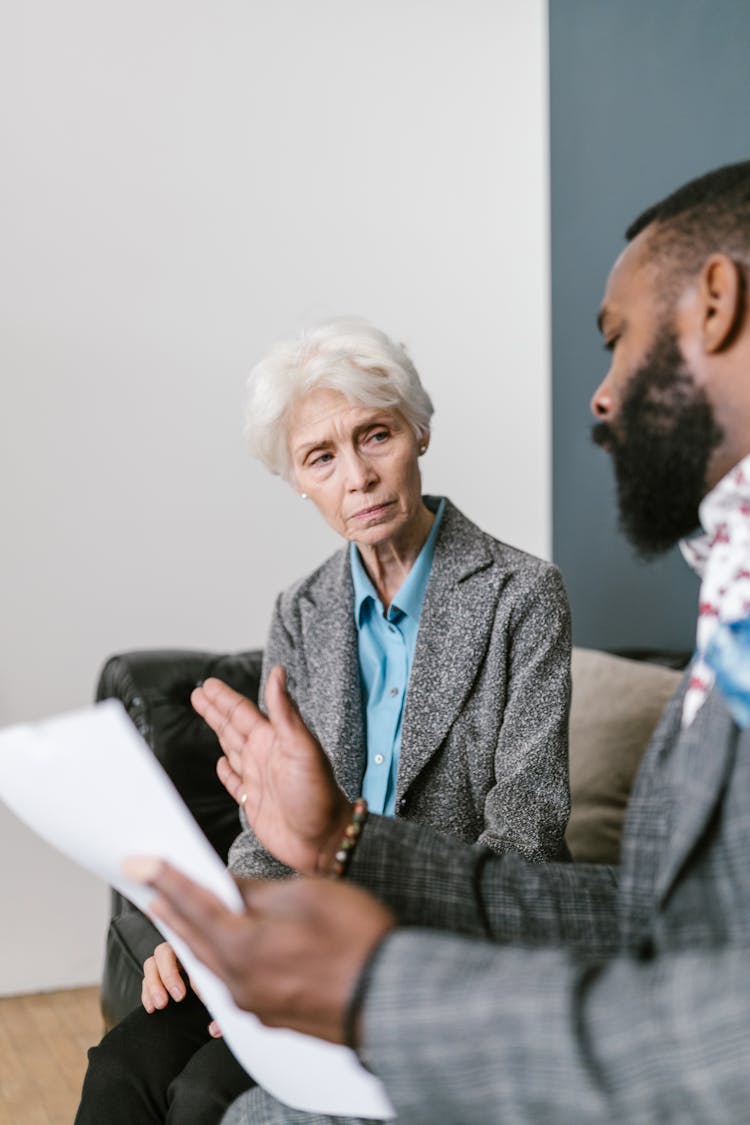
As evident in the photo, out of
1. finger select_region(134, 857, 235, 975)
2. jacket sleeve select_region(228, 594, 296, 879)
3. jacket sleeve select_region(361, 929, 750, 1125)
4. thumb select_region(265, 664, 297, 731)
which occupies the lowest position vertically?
jacket sleeve select_region(228, 594, 296, 879)

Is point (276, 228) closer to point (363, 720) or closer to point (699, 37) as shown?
point (699, 37)

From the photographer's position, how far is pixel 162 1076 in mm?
1494

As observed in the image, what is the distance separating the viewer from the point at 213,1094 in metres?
1.42

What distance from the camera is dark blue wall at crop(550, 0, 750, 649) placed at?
8.44ft

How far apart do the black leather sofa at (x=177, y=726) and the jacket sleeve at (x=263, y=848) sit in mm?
414

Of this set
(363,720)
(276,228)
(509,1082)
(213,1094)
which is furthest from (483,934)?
(276,228)

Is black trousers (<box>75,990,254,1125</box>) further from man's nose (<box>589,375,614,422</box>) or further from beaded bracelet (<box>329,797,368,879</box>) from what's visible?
man's nose (<box>589,375,614,422</box>)

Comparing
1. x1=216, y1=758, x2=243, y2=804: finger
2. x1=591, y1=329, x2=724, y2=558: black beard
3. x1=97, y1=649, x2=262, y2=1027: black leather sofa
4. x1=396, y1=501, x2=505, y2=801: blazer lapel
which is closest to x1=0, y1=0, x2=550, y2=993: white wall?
x1=97, y1=649, x2=262, y2=1027: black leather sofa

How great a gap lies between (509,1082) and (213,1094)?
76 centimetres

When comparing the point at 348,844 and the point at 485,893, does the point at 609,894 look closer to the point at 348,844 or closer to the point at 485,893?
the point at 485,893

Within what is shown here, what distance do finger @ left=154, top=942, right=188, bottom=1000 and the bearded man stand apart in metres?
0.34

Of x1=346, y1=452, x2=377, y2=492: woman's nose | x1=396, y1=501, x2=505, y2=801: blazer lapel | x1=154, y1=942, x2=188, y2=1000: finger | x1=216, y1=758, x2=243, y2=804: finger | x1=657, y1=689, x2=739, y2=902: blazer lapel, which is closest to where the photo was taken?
x1=657, y1=689, x2=739, y2=902: blazer lapel

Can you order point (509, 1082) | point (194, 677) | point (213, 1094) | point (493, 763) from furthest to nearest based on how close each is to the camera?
point (194, 677) < point (493, 763) < point (213, 1094) < point (509, 1082)

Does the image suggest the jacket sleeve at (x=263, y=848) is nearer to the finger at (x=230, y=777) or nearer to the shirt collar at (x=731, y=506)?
the finger at (x=230, y=777)
